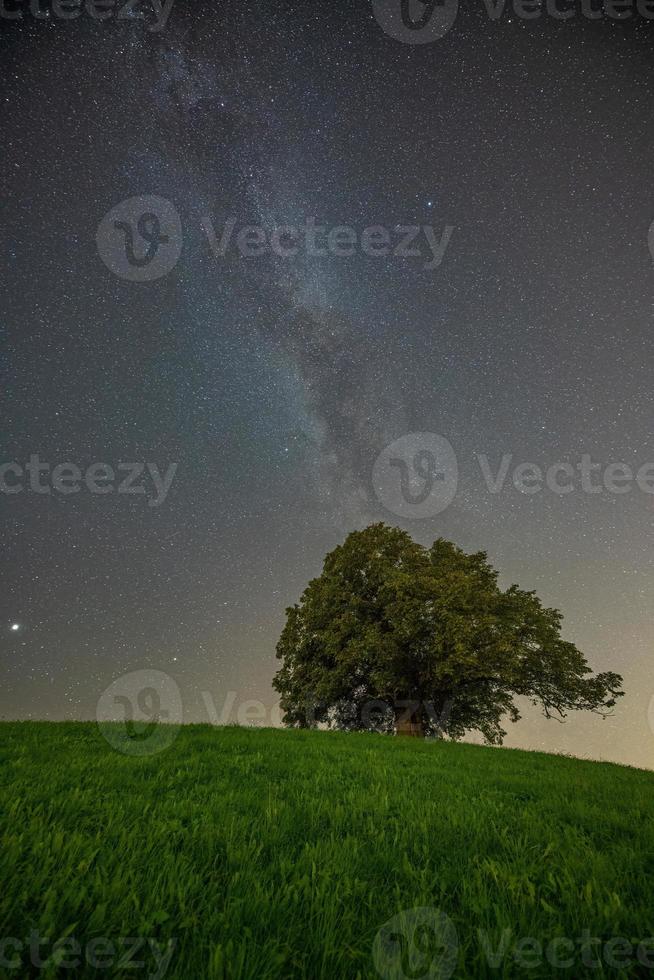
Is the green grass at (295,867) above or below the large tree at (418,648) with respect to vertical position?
below

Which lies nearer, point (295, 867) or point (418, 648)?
point (295, 867)

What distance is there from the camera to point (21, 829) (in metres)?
3.04

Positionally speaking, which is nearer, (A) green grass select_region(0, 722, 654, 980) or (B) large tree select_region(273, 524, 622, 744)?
(A) green grass select_region(0, 722, 654, 980)

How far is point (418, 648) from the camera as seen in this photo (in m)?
19.9

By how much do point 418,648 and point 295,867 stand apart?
1817 cm

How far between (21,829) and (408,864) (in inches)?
107

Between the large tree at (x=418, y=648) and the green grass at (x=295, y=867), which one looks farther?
the large tree at (x=418, y=648)

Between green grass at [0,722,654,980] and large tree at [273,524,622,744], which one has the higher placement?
large tree at [273,524,622,744]

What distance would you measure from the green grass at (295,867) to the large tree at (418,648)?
44.7ft

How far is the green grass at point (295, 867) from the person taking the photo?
2.01 meters

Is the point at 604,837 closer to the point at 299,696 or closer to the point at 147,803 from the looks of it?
the point at 147,803

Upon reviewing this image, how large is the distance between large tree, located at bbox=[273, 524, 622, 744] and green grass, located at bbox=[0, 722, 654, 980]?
1364 centimetres

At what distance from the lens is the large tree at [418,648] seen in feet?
62.8

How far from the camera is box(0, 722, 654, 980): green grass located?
2.01m
